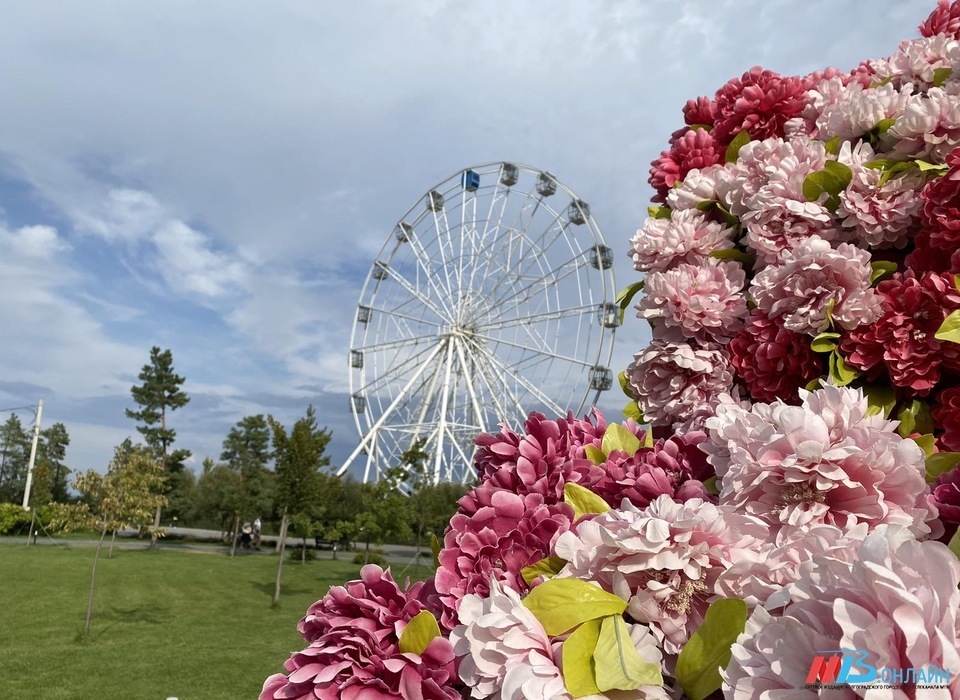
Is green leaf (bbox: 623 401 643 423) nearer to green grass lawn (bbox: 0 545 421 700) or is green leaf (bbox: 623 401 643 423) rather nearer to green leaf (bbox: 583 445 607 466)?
green leaf (bbox: 583 445 607 466)

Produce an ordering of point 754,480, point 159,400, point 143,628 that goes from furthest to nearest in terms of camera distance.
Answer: point 159,400 → point 143,628 → point 754,480

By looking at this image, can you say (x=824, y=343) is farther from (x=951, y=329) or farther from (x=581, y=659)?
(x=581, y=659)

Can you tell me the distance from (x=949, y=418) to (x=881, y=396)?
5.9 inches

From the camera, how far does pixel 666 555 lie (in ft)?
3.45

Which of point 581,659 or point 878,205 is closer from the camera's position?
point 581,659

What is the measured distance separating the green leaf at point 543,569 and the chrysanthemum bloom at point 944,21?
1.94m

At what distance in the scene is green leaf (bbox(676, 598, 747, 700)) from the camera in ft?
3.23

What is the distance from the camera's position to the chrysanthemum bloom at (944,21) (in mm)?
2092

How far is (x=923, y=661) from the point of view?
74 cm

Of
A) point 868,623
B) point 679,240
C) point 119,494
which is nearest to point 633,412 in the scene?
point 679,240

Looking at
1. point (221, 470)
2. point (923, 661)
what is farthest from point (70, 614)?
point (221, 470)

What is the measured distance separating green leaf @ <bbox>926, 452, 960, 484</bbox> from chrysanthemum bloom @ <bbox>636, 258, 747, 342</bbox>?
1.94 feet

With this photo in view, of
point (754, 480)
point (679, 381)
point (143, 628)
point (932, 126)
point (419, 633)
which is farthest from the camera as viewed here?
point (143, 628)

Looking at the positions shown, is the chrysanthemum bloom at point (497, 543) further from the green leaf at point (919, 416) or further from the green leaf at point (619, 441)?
the green leaf at point (919, 416)
